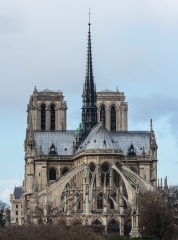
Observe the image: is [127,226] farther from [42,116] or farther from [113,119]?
[42,116]

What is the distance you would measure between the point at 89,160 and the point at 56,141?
13.5 meters

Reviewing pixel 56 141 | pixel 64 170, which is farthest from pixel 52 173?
pixel 56 141

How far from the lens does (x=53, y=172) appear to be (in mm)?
190250

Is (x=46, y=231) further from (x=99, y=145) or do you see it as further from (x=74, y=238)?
(x=99, y=145)

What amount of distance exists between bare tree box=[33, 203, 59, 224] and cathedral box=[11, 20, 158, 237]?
0.90 m

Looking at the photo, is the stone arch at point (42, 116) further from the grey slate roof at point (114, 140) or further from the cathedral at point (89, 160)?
the grey slate roof at point (114, 140)

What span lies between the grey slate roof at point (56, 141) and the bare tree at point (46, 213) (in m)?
15.7

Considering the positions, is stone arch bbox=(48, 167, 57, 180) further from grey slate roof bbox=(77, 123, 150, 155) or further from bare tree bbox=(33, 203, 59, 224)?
bare tree bbox=(33, 203, 59, 224)

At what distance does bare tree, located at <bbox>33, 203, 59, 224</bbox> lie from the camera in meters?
170

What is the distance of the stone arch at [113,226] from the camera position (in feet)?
560

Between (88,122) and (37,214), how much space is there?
71.5 feet

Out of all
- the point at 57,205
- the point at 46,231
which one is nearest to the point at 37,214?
the point at 57,205

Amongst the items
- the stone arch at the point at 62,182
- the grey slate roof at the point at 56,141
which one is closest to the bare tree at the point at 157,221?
the stone arch at the point at 62,182

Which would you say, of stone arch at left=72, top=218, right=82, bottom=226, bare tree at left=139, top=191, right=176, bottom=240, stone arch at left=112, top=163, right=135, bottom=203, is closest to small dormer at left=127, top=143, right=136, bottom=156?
stone arch at left=112, top=163, right=135, bottom=203
